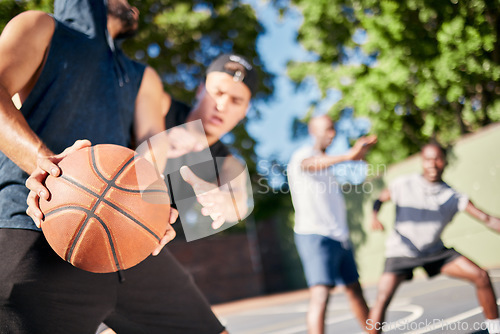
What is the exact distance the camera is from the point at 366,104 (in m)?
13.6

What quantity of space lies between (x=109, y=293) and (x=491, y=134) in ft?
36.9

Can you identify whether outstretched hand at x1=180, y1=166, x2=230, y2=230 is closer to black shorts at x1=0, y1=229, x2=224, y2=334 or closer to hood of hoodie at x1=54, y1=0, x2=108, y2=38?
black shorts at x1=0, y1=229, x2=224, y2=334

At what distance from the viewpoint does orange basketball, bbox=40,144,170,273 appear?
1790 millimetres

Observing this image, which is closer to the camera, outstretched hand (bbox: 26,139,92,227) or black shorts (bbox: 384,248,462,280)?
outstretched hand (bbox: 26,139,92,227)

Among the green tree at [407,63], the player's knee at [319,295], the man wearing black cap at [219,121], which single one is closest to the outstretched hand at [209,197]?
the man wearing black cap at [219,121]

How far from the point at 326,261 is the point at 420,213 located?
1.18 m

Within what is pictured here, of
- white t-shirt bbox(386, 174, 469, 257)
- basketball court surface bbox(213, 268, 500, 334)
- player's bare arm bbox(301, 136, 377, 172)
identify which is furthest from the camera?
basketball court surface bbox(213, 268, 500, 334)

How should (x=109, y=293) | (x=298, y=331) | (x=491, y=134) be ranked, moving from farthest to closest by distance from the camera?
(x=491, y=134) < (x=298, y=331) < (x=109, y=293)

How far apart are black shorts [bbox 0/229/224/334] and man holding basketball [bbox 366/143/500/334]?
219cm

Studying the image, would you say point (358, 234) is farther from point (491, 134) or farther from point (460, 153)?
point (491, 134)

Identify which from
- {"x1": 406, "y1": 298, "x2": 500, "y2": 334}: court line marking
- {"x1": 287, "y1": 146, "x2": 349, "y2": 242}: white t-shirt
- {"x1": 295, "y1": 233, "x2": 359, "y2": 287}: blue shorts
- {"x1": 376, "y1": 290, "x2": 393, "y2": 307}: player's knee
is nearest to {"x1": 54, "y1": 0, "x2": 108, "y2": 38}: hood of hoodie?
{"x1": 287, "y1": 146, "x2": 349, "y2": 242}: white t-shirt

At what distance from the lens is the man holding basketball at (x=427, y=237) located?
13.0ft

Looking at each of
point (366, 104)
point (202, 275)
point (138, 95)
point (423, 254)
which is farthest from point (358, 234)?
point (138, 95)

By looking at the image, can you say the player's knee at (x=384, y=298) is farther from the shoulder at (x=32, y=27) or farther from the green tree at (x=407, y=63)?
the green tree at (x=407, y=63)
